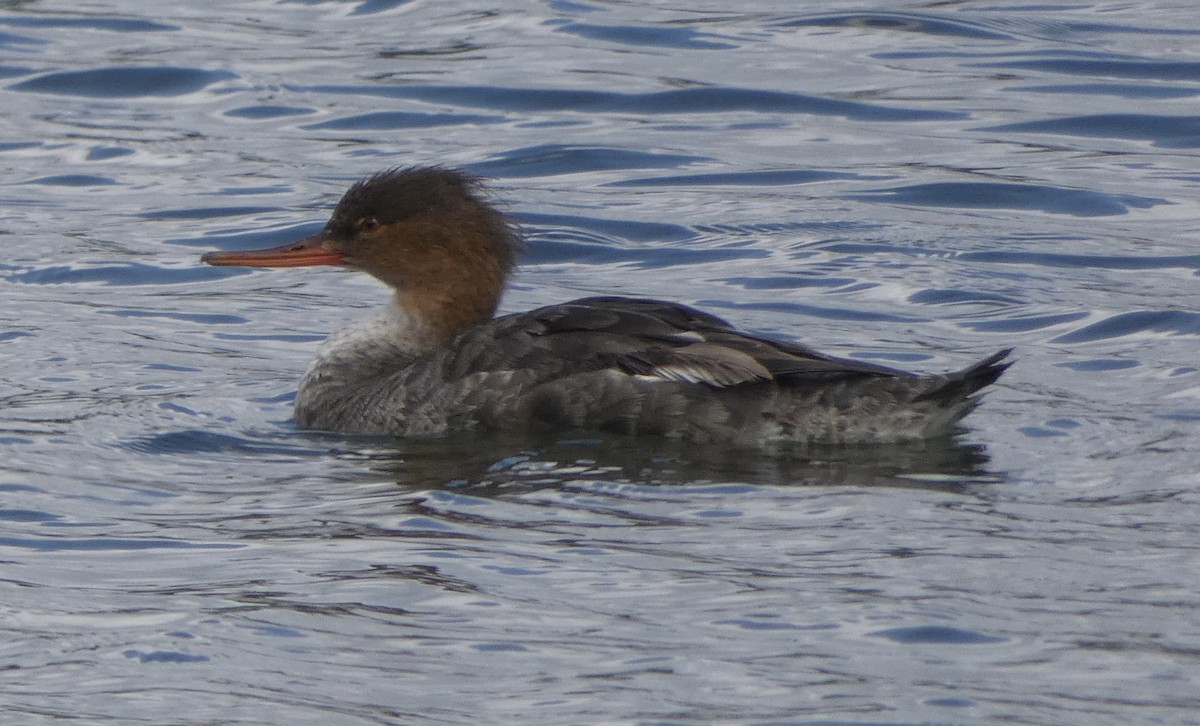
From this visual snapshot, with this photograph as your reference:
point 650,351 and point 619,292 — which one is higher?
point 650,351

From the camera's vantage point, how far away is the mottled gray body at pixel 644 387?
723 cm

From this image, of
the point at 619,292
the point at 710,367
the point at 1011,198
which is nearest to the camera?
the point at 710,367

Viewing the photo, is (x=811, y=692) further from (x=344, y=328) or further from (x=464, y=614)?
(x=344, y=328)

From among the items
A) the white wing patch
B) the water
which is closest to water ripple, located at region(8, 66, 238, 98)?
the water

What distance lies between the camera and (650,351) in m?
7.40

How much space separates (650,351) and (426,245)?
1.31m

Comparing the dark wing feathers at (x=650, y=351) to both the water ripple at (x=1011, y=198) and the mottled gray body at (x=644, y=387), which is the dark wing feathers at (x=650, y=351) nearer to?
the mottled gray body at (x=644, y=387)

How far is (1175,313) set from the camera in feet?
30.2

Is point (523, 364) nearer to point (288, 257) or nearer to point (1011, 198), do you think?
point (288, 257)

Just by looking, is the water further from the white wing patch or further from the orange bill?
the orange bill

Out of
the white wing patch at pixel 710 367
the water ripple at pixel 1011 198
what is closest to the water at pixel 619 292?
the water ripple at pixel 1011 198

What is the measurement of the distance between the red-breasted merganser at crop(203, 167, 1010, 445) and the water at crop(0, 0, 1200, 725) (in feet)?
0.45

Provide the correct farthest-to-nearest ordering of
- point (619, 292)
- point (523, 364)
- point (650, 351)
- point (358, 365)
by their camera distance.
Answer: point (619, 292)
point (358, 365)
point (523, 364)
point (650, 351)

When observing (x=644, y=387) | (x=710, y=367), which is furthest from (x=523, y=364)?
(x=710, y=367)
